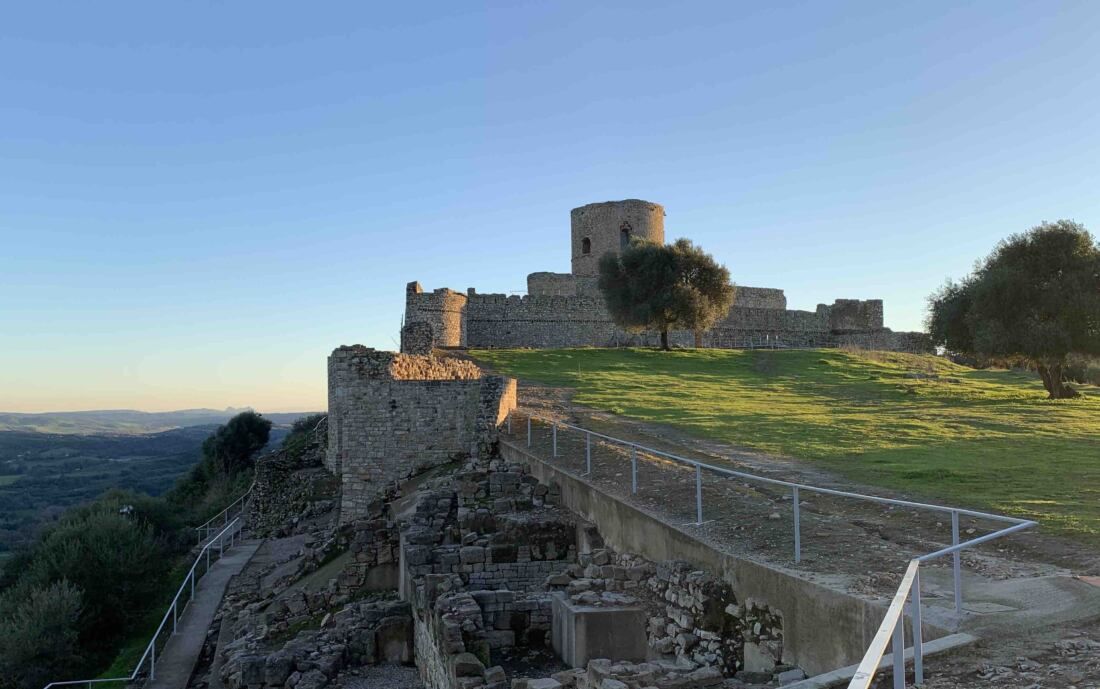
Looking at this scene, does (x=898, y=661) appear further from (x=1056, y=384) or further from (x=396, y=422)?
(x=1056, y=384)

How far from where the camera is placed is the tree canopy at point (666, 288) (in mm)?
43562

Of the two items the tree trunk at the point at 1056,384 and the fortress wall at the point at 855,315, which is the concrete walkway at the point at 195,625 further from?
the fortress wall at the point at 855,315

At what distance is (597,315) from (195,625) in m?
37.6

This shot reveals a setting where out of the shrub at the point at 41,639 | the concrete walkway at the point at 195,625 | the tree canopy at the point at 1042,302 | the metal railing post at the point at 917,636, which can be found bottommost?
the shrub at the point at 41,639

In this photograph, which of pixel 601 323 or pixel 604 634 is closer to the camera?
pixel 604 634

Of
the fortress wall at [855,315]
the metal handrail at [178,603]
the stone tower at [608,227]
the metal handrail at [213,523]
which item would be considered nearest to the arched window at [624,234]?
the stone tower at [608,227]

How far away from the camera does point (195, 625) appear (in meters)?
18.3

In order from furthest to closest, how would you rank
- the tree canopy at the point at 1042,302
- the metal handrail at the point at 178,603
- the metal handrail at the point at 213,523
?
the metal handrail at the point at 213,523 < the tree canopy at the point at 1042,302 < the metal handrail at the point at 178,603

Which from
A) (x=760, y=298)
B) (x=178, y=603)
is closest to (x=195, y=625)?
(x=178, y=603)

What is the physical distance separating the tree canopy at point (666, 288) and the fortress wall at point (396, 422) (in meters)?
25.5

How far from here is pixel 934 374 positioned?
3844 cm

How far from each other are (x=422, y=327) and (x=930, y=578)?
2761 cm

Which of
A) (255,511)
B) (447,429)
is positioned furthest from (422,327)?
(447,429)

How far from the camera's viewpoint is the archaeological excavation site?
19.7 ft
